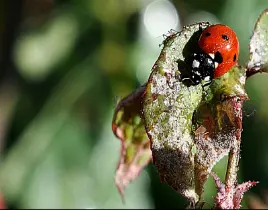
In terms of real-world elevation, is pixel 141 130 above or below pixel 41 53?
above

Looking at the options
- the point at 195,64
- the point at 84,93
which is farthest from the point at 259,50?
the point at 84,93

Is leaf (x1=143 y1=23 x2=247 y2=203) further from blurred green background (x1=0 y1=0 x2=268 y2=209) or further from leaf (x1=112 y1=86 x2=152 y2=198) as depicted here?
blurred green background (x1=0 y1=0 x2=268 y2=209)

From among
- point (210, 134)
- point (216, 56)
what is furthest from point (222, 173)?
point (210, 134)

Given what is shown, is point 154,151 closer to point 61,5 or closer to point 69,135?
point 69,135

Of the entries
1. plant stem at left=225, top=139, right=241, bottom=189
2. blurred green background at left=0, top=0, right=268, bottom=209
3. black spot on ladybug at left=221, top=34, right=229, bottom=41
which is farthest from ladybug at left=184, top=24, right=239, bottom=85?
blurred green background at left=0, top=0, right=268, bottom=209

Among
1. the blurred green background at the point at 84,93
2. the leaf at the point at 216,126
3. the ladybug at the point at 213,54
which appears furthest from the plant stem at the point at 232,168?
the blurred green background at the point at 84,93

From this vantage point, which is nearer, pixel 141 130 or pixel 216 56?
pixel 141 130

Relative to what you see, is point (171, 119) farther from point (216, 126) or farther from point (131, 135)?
point (131, 135)
